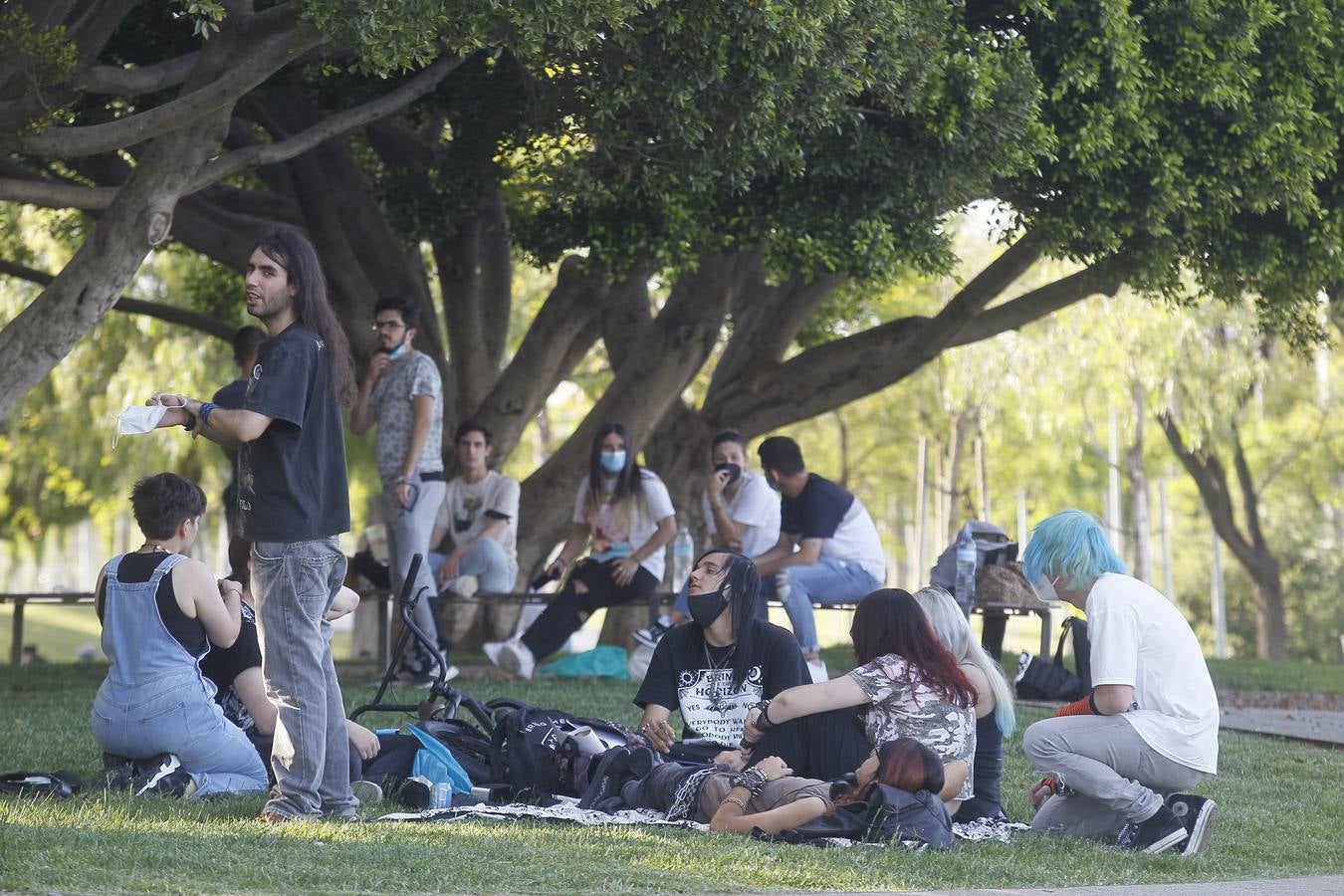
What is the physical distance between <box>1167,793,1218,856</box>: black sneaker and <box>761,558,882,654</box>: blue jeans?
4.67 meters

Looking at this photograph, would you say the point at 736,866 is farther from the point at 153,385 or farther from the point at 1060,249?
the point at 153,385

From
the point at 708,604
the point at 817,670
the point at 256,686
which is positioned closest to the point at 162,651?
the point at 256,686

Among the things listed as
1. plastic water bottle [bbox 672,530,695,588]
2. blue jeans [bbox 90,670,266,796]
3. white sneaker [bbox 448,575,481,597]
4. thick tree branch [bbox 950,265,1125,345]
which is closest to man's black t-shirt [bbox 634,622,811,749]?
blue jeans [bbox 90,670,266,796]

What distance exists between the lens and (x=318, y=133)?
9.43 metres

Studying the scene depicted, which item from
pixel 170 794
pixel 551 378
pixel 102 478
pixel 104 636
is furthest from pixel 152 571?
pixel 102 478

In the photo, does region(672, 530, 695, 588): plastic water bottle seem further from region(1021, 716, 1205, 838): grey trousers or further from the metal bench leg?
region(1021, 716, 1205, 838): grey trousers

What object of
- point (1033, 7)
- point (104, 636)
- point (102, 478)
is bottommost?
point (104, 636)

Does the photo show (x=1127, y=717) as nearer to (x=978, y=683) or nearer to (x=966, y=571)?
(x=978, y=683)

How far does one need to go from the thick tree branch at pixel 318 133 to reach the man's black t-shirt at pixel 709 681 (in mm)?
3957

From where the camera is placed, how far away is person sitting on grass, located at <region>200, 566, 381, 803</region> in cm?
622

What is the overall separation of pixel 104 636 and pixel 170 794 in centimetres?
68

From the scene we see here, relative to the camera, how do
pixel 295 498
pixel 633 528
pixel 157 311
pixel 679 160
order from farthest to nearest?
pixel 157 311
pixel 633 528
pixel 679 160
pixel 295 498

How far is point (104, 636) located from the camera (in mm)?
6133

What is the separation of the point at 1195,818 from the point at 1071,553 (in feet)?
3.60
